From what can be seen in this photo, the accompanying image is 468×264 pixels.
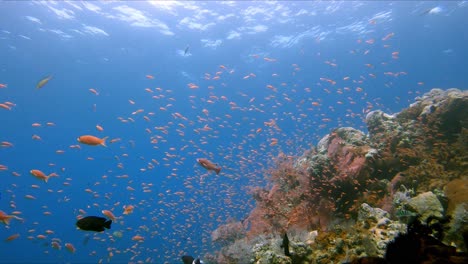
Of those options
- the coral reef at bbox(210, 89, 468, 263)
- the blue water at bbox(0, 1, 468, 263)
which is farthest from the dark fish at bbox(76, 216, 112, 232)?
the blue water at bbox(0, 1, 468, 263)

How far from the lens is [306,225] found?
7.63m

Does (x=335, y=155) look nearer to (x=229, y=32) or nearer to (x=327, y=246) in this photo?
(x=327, y=246)

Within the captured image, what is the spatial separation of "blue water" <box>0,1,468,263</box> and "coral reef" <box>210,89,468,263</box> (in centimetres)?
424

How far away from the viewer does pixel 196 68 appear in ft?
128

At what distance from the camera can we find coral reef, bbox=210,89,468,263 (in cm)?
548

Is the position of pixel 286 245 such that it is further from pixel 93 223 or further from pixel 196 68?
pixel 196 68

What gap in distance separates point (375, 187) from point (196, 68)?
3410 cm

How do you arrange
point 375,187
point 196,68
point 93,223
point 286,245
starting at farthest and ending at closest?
point 196,68, point 375,187, point 286,245, point 93,223

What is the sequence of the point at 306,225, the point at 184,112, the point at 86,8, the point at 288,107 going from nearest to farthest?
the point at 306,225 < the point at 86,8 < the point at 184,112 < the point at 288,107

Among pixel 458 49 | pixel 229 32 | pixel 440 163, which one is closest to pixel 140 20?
pixel 229 32

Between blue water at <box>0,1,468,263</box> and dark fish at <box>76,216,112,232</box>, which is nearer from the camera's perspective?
dark fish at <box>76,216,112,232</box>

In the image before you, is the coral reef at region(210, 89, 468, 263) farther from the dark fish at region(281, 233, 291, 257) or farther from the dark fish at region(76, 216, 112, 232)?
the dark fish at region(76, 216, 112, 232)

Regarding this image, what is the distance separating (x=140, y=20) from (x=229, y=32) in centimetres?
926

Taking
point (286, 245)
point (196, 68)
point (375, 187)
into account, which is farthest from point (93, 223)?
point (196, 68)
